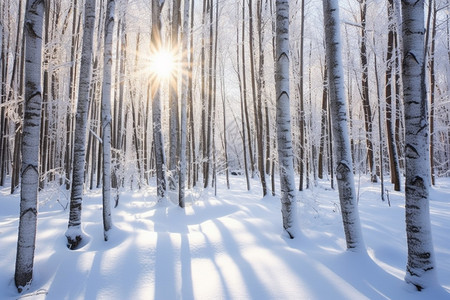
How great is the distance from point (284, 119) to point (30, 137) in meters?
3.32

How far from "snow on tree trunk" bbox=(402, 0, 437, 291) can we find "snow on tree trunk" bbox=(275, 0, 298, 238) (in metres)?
1.74

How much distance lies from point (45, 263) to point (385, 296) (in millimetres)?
3549

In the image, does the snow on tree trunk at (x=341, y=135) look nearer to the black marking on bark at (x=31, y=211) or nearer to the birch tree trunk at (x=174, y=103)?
the black marking on bark at (x=31, y=211)

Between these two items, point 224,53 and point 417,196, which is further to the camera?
point 224,53

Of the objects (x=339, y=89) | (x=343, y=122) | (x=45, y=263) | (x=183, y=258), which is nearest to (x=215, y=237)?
(x=183, y=258)

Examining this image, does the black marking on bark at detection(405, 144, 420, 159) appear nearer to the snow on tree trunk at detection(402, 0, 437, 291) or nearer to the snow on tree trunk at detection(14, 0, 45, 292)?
the snow on tree trunk at detection(402, 0, 437, 291)

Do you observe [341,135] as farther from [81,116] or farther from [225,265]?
[81,116]

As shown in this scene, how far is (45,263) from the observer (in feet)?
9.55

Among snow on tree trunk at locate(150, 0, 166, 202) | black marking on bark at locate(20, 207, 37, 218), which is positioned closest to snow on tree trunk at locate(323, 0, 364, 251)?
black marking on bark at locate(20, 207, 37, 218)

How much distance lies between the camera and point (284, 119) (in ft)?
13.3

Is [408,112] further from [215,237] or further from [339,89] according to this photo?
[215,237]

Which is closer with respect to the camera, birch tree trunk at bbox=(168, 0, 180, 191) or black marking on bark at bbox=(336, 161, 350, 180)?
black marking on bark at bbox=(336, 161, 350, 180)

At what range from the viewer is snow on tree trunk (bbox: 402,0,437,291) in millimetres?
2279

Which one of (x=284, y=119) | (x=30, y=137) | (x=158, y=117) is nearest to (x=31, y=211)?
(x=30, y=137)
